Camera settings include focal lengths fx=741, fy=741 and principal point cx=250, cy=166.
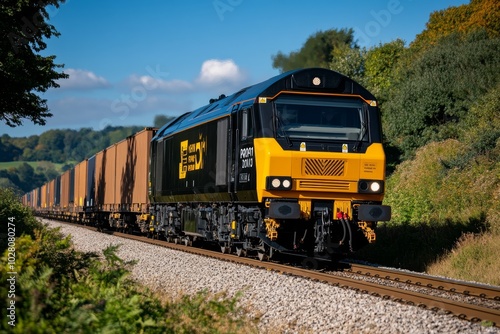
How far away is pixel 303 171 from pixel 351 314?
16.8 ft

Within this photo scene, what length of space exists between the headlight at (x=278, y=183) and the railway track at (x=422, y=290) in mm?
1564

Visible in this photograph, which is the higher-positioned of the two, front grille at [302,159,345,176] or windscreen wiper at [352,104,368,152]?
windscreen wiper at [352,104,368,152]

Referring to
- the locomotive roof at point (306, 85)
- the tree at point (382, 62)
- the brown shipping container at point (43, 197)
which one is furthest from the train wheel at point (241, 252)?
the brown shipping container at point (43, 197)

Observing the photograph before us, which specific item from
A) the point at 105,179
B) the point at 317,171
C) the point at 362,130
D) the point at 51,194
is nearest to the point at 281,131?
the point at 317,171

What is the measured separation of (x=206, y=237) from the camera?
723 inches

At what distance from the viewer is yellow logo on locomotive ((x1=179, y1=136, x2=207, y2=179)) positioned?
18.6 meters

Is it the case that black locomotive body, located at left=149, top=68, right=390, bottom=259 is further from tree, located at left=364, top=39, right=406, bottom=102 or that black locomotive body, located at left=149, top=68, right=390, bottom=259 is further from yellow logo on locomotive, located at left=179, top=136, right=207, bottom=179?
tree, located at left=364, top=39, right=406, bottom=102

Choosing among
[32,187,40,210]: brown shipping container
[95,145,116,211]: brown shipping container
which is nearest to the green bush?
[95,145,116,211]: brown shipping container

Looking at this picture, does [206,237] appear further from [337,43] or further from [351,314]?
[337,43]

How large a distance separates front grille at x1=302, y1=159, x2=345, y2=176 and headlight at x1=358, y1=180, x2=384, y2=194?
45cm

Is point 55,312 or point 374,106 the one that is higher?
point 374,106

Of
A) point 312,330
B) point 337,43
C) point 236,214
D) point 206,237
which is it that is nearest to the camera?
point 312,330

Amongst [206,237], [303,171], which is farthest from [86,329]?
[206,237]

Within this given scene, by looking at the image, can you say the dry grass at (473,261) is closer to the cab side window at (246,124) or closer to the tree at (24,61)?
the cab side window at (246,124)
